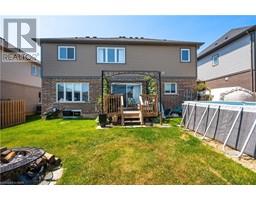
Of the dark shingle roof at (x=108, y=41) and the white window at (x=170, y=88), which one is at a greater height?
the dark shingle roof at (x=108, y=41)

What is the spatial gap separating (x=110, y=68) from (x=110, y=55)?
99cm

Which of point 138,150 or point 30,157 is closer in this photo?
point 30,157

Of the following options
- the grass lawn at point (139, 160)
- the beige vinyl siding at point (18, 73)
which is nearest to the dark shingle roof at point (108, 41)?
the beige vinyl siding at point (18, 73)

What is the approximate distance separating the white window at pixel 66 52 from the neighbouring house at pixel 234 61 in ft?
41.2

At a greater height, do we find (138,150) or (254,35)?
(254,35)

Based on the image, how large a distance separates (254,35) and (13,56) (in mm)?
18307

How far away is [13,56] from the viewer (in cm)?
1709

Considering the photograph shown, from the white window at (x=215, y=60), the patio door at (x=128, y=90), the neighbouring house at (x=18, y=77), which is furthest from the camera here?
the white window at (x=215, y=60)

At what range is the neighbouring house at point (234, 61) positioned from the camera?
15.1 metres

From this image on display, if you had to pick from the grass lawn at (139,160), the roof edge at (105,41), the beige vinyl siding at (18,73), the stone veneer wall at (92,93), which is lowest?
the grass lawn at (139,160)

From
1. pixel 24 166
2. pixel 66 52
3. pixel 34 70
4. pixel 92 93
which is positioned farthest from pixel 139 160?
pixel 34 70

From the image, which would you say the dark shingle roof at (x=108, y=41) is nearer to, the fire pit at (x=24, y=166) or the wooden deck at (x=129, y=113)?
the wooden deck at (x=129, y=113)
